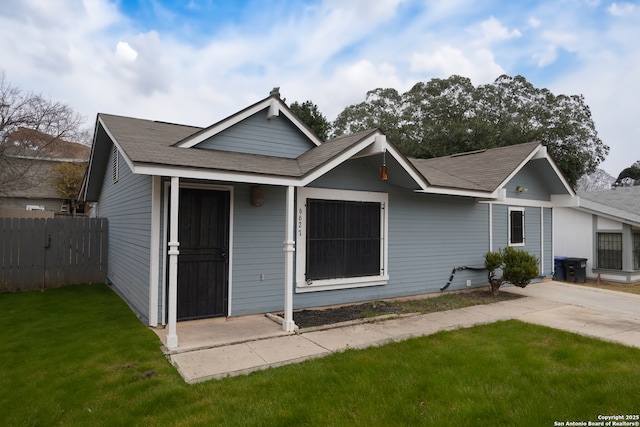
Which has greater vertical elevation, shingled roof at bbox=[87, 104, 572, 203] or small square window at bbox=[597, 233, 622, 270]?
shingled roof at bbox=[87, 104, 572, 203]

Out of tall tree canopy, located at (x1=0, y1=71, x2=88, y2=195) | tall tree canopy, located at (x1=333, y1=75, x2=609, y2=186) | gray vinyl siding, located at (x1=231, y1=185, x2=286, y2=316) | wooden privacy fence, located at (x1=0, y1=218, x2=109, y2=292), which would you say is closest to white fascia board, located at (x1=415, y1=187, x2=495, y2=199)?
gray vinyl siding, located at (x1=231, y1=185, x2=286, y2=316)

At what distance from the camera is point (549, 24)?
1009 centimetres

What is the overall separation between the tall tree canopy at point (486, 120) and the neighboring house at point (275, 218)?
17.2m

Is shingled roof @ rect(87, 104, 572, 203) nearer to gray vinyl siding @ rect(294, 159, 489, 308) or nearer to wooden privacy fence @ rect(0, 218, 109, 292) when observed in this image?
gray vinyl siding @ rect(294, 159, 489, 308)

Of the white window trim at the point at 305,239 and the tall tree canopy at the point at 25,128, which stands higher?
the tall tree canopy at the point at 25,128

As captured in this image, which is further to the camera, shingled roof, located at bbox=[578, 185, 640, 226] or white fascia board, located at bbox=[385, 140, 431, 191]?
shingled roof, located at bbox=[578, 185, 640, 226]

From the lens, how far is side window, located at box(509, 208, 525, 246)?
34.3 feet

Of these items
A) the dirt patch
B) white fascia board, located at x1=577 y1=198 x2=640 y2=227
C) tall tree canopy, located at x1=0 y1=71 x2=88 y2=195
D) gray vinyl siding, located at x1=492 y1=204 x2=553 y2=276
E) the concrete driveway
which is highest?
tall tree canopy, located at x1=0 y1=71 x2=88 y2=195

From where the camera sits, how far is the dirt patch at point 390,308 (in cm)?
643

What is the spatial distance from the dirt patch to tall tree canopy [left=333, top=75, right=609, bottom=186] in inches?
719

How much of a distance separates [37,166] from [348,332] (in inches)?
1022

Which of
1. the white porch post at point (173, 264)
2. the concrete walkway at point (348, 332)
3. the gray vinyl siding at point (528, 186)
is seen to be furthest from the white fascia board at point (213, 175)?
the gray vinyl siding at point (528, 186)

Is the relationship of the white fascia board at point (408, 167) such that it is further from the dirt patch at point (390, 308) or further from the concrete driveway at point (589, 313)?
the concrete driveway at point (589, 313)

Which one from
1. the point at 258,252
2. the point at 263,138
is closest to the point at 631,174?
the point at 263,138
